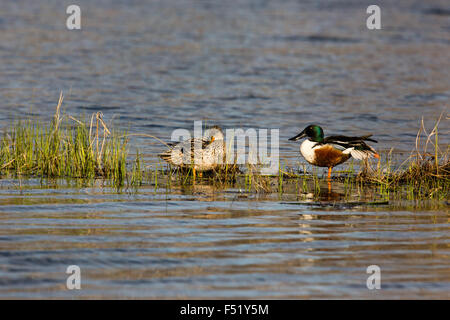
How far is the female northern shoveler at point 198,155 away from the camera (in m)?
10.3

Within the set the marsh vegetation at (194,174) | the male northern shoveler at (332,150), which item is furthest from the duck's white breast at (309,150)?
the marsh vegetation at (194,174)

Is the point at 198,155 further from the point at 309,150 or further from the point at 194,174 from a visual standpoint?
the point at 309,150

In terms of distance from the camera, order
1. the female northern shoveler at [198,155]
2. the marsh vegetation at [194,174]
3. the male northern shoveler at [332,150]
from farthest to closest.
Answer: the male northern shoveler at [332,150]
the female northern shoveler at [198,155]
the marsh vegetation at [194,174]

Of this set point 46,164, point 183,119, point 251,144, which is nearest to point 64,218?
point 46,164

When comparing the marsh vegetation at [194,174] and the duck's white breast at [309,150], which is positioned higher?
the duck's white breast at [309,150]

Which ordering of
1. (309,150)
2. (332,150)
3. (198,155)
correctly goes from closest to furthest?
1. (198,155)
2. (332,150)
3. (309,150)

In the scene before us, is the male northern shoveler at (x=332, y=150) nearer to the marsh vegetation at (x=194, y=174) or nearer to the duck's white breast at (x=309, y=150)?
the duck's white breast at (x=309, y=150)

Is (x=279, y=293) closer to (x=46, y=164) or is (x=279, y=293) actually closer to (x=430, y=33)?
(x=46, y=164)

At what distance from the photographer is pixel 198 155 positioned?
10266 millimetres

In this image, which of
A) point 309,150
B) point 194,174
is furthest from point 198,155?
point 309,150

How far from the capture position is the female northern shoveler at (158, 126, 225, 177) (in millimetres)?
10266

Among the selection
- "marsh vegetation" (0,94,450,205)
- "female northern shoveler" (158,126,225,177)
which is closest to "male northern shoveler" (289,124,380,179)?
"marsh vegetation" (0,94,450,205)

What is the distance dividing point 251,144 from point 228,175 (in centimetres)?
308

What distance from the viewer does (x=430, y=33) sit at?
3064cm
